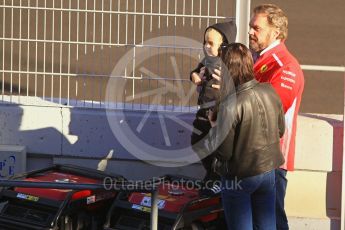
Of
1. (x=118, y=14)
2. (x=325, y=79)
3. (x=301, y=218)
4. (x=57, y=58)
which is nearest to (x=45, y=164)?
(x=57, y=58)

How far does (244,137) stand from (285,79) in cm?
74

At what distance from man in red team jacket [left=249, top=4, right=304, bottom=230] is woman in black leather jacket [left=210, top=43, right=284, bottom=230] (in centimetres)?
43

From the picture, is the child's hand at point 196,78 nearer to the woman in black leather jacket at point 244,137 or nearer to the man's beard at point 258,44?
the man's beard at point 258,44

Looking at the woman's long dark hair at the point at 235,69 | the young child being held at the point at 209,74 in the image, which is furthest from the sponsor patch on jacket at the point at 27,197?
the woman's long dark hair at the point at 235,69

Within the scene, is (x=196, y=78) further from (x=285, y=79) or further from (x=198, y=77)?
(x=285, y=79)

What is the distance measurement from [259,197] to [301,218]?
1.65 m

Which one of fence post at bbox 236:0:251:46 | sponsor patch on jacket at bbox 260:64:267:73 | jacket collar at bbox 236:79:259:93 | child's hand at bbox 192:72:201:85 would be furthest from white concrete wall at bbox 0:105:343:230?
jacket collar at bbox 236:79:259:93

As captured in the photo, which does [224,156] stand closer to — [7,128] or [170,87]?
[170,87]

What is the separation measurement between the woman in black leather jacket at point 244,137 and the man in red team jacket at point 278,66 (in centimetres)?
43

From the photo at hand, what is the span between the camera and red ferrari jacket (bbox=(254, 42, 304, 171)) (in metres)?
5.26

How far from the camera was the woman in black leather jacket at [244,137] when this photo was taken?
468 cm

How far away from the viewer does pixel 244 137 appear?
15.4ft

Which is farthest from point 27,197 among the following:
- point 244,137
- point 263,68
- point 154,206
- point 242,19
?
point 242,19

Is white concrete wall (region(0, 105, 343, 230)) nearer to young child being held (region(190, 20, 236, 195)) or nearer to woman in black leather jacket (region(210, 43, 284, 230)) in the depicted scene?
young child being held (region(190, 20, 236, 195))
